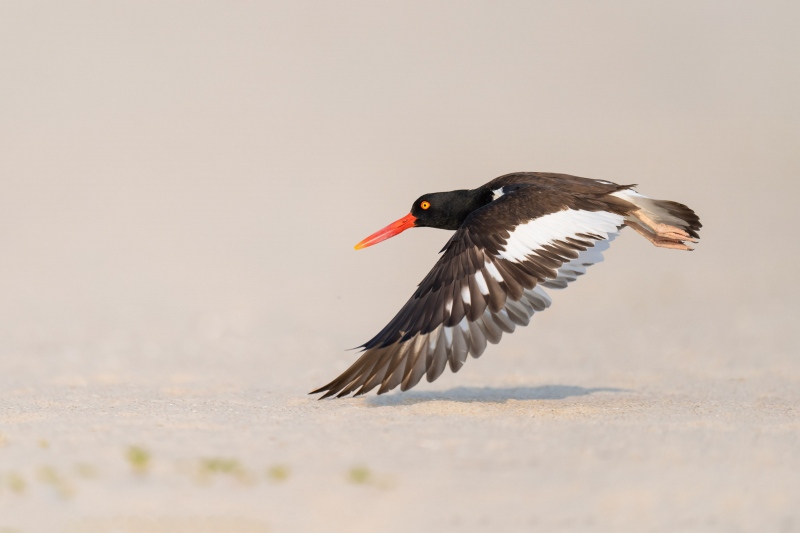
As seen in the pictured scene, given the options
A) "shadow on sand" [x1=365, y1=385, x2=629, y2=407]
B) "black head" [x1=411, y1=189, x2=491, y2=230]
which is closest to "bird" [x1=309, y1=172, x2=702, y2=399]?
"shadow on sand" [x1=365, y1=385, x2=629, y2=407]

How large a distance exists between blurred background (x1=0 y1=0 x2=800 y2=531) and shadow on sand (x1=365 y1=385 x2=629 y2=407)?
0.21ft

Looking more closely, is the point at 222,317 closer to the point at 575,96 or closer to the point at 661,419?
the point at 661,419

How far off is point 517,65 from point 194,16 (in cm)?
1047

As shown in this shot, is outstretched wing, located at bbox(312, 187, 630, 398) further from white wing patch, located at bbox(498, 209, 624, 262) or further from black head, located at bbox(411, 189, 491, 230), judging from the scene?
black head, located at bbox(411, 189, 491, 230)

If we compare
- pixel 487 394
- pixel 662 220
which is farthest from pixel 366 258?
pixel 662 220

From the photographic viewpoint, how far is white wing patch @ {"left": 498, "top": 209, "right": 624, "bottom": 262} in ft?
24.5

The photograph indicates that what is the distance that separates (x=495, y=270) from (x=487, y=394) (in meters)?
2.12

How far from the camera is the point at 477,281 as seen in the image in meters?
7.29

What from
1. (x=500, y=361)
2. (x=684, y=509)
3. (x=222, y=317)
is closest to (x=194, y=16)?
(x=222, y=317)

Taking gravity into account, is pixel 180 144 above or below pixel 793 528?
above

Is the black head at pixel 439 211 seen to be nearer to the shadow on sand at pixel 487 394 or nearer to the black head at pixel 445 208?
the black head at pixel 445 208

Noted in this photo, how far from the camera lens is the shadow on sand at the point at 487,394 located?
8.33m

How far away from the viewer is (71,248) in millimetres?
18906

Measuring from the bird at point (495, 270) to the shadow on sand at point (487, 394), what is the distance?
0.48m
